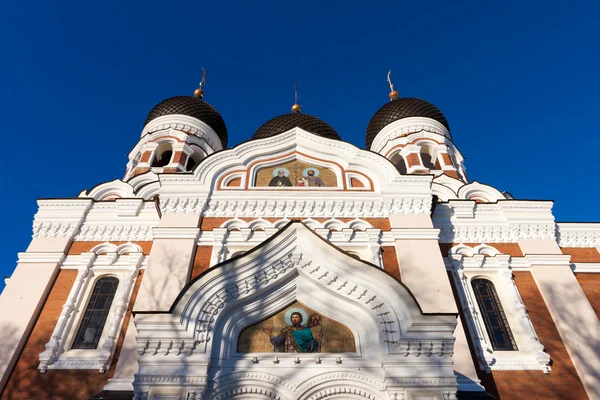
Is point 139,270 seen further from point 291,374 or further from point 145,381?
point 291,374

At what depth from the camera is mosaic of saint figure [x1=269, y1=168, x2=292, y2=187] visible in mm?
10141

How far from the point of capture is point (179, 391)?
5875 mm

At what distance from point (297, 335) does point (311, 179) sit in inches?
167

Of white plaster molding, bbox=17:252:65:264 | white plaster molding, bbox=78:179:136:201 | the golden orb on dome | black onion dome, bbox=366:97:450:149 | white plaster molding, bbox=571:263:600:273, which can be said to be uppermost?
the golden orb on dome

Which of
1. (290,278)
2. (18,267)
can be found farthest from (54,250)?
(290,278)

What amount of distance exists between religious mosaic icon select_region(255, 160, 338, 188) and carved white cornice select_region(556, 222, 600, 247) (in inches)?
202

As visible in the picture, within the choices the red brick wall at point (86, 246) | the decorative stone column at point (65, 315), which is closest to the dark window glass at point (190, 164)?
the red brick wall at point (86, 246)

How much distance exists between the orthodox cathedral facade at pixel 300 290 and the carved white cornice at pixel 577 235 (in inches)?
1.8

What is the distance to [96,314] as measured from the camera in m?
8.46

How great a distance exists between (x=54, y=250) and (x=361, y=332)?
6.45 m

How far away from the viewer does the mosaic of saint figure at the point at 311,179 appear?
33.1ft

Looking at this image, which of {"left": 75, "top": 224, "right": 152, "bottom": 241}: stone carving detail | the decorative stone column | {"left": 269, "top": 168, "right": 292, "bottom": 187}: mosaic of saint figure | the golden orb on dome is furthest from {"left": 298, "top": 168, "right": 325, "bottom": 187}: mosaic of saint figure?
the golden orb on dome

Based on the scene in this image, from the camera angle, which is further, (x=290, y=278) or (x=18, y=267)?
(x=18, y=267)

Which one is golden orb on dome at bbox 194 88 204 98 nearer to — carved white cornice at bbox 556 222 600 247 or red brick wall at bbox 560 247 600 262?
carved white cornice at bbox 556 222 600 247
